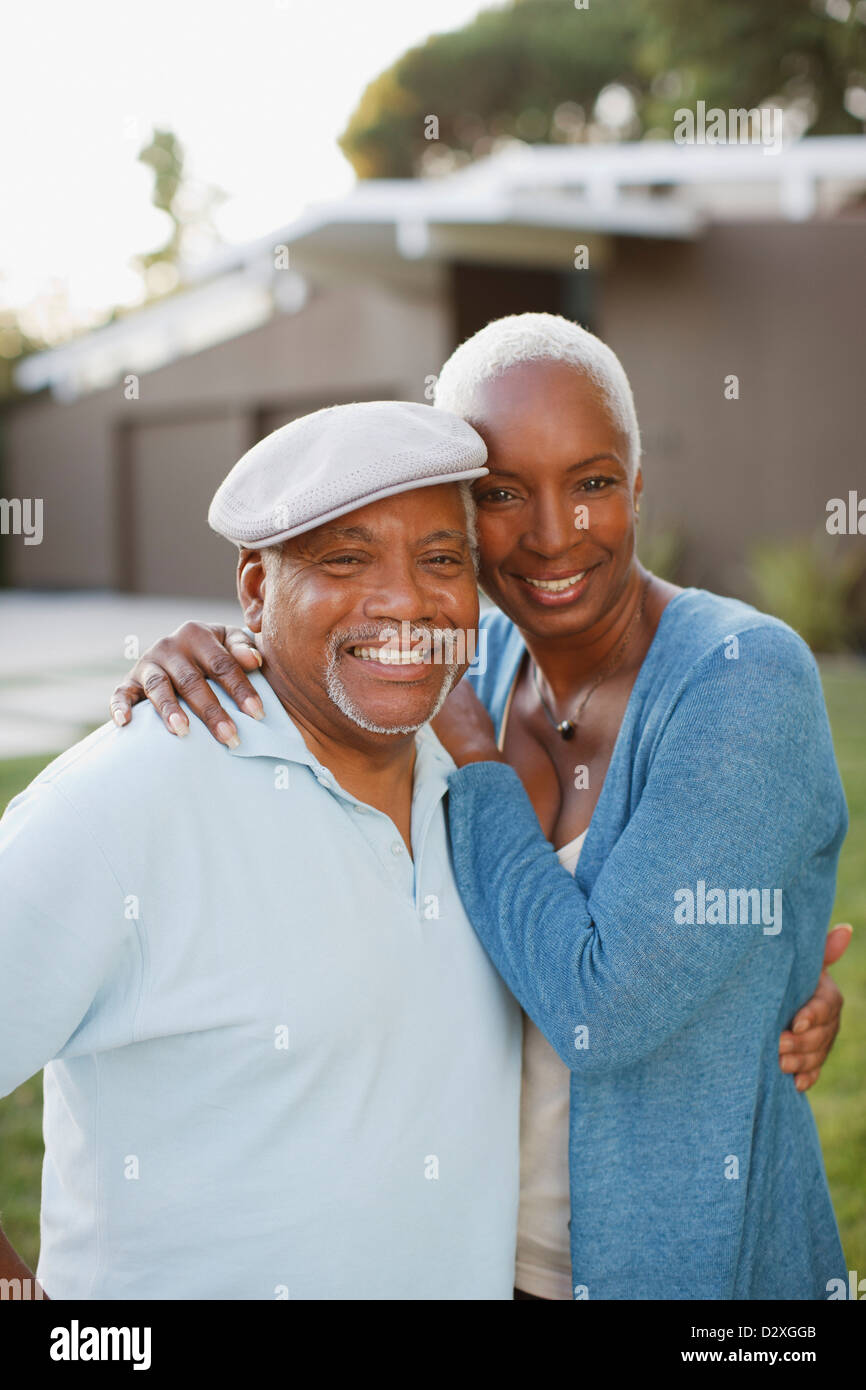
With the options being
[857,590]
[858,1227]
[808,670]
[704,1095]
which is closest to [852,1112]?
[858,1227]

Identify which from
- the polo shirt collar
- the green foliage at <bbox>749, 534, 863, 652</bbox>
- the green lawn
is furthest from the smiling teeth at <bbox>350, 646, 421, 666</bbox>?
the green foliage at <bbox>749, 534, 863, 652</bbox>

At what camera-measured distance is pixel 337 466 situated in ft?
5.99

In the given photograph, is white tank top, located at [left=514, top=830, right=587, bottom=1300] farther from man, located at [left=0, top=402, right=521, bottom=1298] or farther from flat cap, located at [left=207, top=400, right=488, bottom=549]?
flat cap, located at [left=207, top=400, right=488, bottom=549]

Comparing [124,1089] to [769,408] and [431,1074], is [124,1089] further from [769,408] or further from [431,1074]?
[769,408]

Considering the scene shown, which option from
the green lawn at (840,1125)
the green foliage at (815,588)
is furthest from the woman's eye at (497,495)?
the green foliage at (815,588)

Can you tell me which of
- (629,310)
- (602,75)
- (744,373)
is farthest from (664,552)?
(602,75)

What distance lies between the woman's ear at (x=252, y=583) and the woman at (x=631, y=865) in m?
0.05

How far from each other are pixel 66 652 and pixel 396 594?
1185 centimetres

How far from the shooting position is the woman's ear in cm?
203

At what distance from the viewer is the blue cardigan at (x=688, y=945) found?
1.83 meters

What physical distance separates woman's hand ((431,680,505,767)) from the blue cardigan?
9 cm

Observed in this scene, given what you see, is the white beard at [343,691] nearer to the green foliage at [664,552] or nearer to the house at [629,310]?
the house at [629,310]

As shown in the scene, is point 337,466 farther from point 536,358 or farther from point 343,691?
point 536,358
